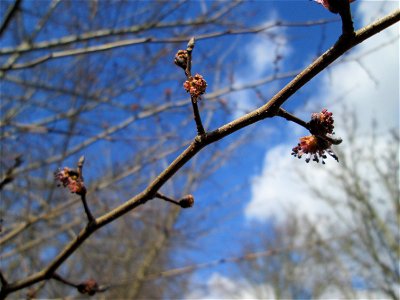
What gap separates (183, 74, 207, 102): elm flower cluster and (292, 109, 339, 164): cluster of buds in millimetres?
267

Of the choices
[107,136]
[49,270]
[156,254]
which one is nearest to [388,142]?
[156,254]

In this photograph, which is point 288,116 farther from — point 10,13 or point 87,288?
point 10,13

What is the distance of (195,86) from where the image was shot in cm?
85

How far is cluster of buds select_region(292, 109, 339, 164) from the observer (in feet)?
2.90

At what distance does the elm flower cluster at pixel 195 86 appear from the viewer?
0.84 metres

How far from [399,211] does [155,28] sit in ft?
22.7

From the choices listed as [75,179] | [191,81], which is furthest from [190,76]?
[75,179]

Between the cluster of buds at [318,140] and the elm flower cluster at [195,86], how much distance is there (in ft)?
0.87

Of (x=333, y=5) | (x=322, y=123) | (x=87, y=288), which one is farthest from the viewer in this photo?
(x=87, y=288)

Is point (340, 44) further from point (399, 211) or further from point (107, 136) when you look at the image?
point (399, 211)

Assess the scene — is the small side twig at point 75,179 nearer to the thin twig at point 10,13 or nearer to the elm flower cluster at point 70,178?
the elm flower cluster at point 70,178

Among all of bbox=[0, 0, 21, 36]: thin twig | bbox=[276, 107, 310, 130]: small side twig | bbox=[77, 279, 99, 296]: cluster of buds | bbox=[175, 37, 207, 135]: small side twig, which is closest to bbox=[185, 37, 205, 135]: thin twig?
bbox=[175, 37, 207, 135]: small side twig

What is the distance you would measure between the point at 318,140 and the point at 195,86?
0.34 m

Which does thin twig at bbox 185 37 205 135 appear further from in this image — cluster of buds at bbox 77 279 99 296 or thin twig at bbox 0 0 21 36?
thin twig at bbox 0 0 21 36
